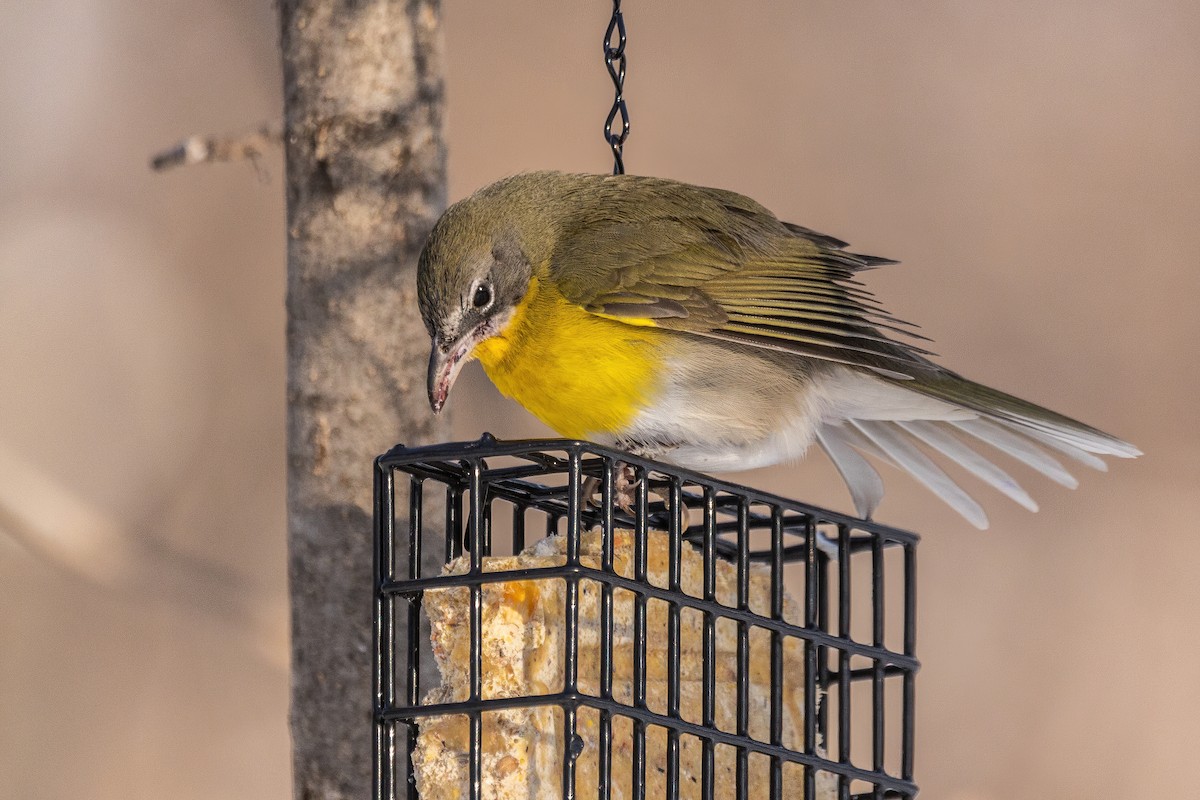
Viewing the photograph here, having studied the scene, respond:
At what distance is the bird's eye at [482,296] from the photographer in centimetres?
370

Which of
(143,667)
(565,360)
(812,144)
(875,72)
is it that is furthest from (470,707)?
(875,72)

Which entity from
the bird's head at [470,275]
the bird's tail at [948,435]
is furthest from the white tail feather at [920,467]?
the bird's head at [470,275]

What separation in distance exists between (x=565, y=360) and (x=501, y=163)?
3994mm

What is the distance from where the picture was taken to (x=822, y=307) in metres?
3.90

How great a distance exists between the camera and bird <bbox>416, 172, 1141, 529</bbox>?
3.69 metres

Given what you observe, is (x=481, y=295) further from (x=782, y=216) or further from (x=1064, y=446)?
(x=782, y=216)

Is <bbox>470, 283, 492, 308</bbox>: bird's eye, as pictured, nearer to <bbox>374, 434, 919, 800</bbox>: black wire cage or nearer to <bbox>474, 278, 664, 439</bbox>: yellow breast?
<bbox>474, 278, 664, 439</bbox>: yellow breast

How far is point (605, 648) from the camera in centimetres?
288

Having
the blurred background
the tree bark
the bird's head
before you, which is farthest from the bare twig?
the blurred background

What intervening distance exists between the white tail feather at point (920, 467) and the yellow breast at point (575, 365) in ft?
3.25

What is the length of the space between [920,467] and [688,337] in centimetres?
93

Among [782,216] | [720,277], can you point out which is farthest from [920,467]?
[782,216]

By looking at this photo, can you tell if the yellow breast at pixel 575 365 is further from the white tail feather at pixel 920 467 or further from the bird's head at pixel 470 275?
the white tail feather at pixel 920 467

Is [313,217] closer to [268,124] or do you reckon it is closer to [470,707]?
[268,124]
